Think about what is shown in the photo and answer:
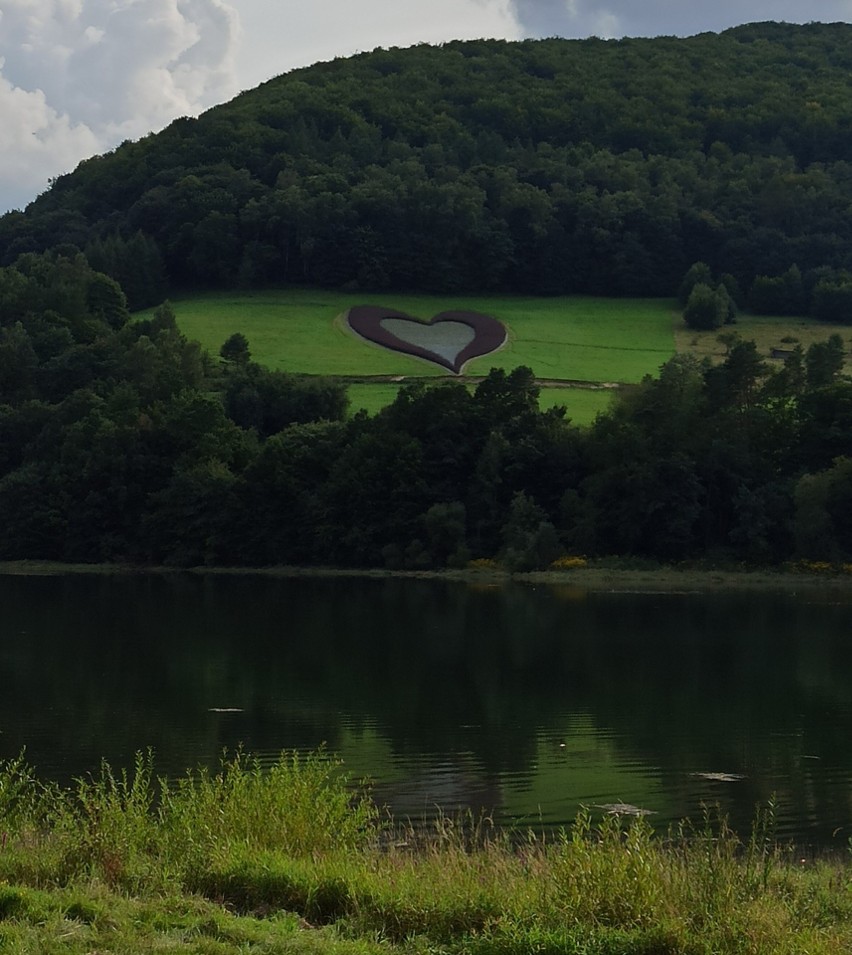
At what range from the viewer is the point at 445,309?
403 ft

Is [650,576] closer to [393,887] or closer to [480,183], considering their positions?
[393,887]

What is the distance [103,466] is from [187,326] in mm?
31790

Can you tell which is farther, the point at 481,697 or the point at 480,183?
the point at 480,183

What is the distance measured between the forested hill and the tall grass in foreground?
115 m

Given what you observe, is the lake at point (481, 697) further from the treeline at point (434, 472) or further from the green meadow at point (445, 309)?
the green meadow at point (445, 309)

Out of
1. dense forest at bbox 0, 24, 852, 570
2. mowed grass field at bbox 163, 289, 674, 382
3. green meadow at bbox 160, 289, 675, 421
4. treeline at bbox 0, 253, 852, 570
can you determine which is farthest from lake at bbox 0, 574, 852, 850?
mowed grass field at bbox 163, 289, 674, 382

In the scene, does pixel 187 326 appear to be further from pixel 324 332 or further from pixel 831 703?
pixel 831 703

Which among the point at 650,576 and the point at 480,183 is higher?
the point at 480,183

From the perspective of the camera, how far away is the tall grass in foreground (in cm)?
1009

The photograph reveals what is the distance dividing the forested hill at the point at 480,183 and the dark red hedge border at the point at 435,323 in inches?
357

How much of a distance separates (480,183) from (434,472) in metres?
71.6

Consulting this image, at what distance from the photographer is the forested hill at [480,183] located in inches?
5118

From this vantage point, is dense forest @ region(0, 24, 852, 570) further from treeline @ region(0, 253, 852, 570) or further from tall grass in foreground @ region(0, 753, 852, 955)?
tall grass in foreground @ region(0, 753, 852, 955)

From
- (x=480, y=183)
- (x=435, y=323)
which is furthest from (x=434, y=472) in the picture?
(x=480, y=183)
